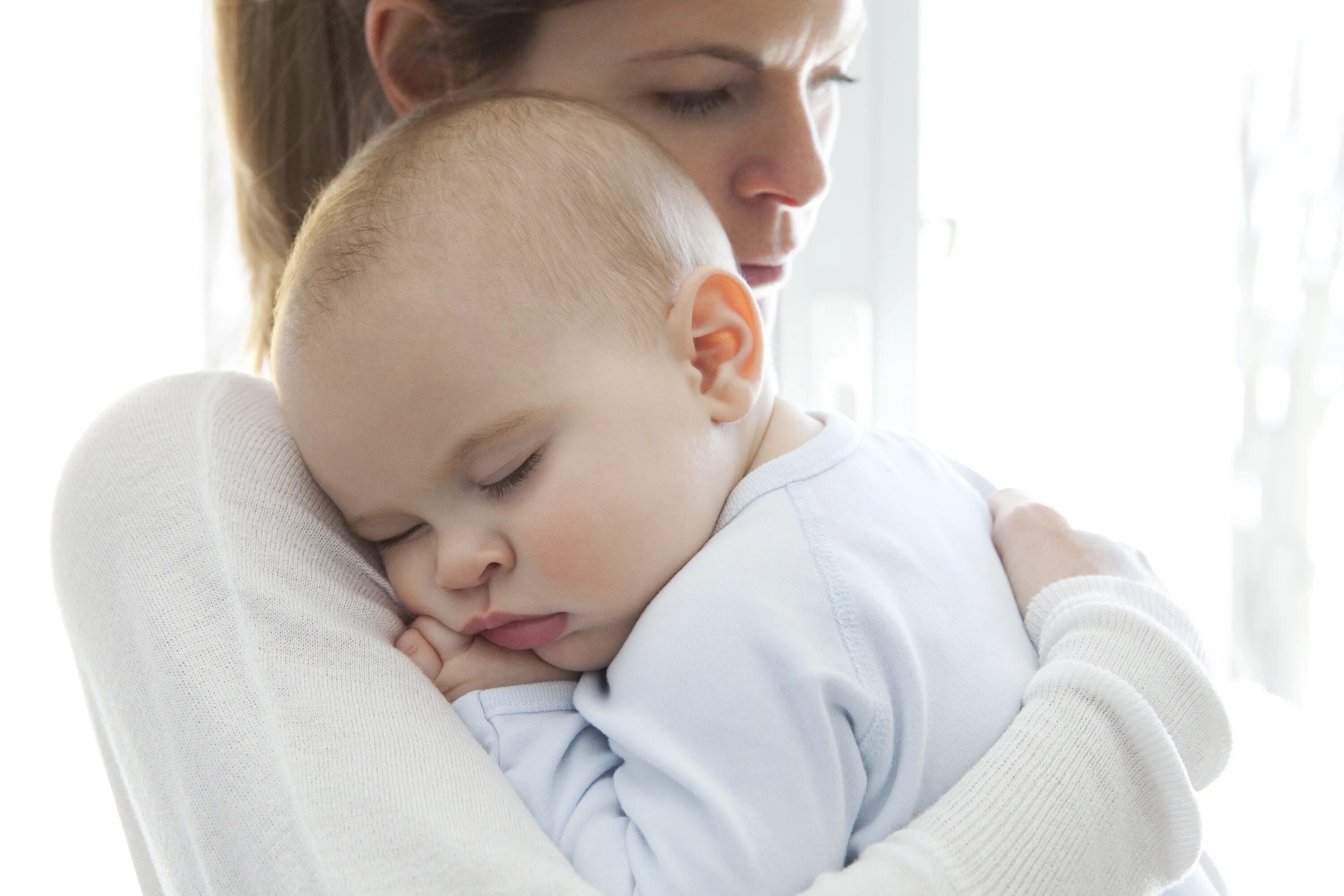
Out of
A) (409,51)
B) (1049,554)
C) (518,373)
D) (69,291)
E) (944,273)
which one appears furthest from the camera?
(944,273)

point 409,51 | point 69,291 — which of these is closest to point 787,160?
point 409,51

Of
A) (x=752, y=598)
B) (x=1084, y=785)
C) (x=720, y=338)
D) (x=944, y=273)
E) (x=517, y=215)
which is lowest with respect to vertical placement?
(x=944, y=273)

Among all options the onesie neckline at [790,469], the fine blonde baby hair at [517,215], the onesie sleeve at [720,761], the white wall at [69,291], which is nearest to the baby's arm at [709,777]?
the onesie sleeve at [720,761]

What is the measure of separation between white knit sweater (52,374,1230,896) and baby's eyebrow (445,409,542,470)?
142 mm

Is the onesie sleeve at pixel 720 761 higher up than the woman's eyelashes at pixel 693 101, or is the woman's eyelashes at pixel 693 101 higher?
the woman's eyelashes at pixel 693 101

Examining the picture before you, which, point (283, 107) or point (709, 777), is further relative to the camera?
point (283, 107)

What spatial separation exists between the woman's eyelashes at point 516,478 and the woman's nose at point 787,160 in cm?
46

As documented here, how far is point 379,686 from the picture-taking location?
0.77m

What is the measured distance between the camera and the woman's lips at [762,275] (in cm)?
125

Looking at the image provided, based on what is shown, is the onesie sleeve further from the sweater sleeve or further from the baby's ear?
the baby's ear

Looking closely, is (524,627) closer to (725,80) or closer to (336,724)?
(336,724)

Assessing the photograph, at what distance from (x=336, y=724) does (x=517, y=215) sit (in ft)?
1.33

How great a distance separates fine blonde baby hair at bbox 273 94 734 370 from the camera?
2.81ft

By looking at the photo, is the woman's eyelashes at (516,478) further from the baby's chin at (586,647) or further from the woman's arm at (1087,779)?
the woman's arm at (1087,779)
